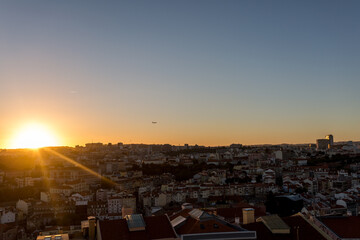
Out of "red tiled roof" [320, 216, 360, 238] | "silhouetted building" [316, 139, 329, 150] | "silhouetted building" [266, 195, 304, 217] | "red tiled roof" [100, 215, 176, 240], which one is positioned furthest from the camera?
"silhouetted building" [316, 139, 329, 150]

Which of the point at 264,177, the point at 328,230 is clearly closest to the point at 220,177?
the point at 264,177

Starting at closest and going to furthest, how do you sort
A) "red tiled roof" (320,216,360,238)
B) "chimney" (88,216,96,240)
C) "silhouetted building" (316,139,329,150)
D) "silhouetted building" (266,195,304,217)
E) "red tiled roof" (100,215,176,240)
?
"red tiled roof" (100,215,176,240), "chimney" (88,216,96,240), "red tiled roof" (320,216,360,238), "silhouetted building" (266,195,304,217), "silhouetted building" (316,139,329,150)

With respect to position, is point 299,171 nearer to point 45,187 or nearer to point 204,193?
point 204,193

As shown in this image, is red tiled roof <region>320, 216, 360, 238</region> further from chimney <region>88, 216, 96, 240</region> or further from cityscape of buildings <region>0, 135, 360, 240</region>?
chimney <region>88, 216, 96, 240</region>

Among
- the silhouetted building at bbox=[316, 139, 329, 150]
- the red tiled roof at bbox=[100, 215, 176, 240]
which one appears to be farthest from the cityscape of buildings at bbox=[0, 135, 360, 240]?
the silhouetted building at bbox=[316, 139, 329, 150]

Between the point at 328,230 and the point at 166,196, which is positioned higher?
the point at 328,230

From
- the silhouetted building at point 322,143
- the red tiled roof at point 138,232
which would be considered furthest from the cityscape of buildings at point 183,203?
the silhouetted building at point 322,143
